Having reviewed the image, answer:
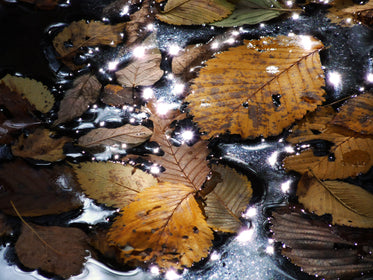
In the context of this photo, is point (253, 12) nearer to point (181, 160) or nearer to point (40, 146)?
point (181, 160)

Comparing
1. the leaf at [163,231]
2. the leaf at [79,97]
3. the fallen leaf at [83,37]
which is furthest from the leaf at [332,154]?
the fallen leaf at [83,37]

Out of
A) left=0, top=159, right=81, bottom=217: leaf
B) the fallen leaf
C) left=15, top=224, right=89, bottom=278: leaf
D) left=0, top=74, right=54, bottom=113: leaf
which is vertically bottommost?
left=15, top=224, right=89, bottom=278: leaf

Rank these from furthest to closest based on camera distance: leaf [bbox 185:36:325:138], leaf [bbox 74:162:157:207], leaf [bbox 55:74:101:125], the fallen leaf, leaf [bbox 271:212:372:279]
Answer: the fallen leaf, leaf [bbox 55:74:101:125], leaf [bbox 185:36:325:138], leaf [bbox 74:162:157:207], leaf [bbox 271:212:372:279]

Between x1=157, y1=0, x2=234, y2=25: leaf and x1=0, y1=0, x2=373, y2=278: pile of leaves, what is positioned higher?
x1=157, y1=0, x2=234, y2=25: leaf

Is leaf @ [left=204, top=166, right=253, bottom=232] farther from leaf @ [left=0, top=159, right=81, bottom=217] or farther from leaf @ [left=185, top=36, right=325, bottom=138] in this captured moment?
leaf @ [left=0, top=159, right=81, bottom=217]

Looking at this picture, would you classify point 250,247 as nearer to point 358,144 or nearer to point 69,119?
point 358,144

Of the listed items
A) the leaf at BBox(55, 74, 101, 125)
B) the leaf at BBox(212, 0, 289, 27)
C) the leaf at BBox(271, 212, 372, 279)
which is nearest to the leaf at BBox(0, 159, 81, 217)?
the leaf at BBox(55, 74, 101, 125)

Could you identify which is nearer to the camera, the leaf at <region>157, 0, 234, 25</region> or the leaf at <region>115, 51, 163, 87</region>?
the leaf at <region>115, 51, 163, 87</region>

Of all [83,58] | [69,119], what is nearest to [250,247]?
[69,119]
